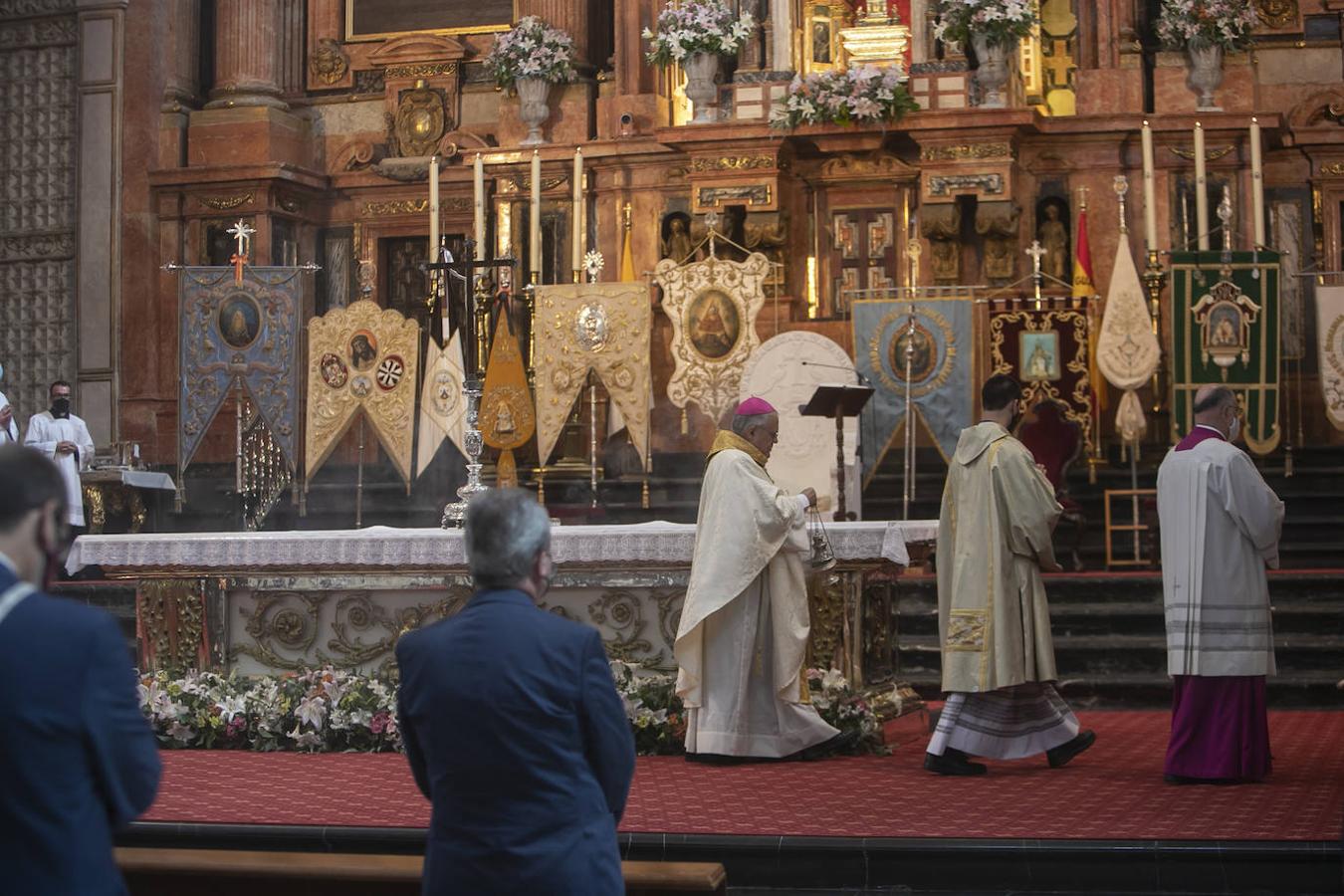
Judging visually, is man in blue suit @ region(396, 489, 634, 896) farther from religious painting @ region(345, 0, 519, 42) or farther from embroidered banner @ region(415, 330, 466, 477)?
religious painting @ region(345, 0, 519, 42)

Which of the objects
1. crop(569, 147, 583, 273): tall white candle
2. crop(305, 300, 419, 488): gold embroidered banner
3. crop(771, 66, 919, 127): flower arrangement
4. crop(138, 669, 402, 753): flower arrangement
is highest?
crop(771, 66, 919, 127): flower arrangement

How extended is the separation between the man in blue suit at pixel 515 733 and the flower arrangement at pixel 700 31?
35.4ft

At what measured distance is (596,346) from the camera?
12953 mm

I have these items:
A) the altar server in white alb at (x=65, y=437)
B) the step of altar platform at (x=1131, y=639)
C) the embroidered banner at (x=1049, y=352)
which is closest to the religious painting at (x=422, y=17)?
the altar server in white alb at (x=65, y=437)

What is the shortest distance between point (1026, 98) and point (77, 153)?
7.90 m

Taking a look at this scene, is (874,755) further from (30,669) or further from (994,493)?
(30,669)

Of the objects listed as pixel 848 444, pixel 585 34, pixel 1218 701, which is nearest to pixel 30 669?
pixel 1218 701

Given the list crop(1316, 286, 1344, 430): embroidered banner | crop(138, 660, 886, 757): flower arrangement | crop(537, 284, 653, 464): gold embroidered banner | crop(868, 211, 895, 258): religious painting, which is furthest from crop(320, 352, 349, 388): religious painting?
crop(1316, 286, 1344, 430): embroidered banner

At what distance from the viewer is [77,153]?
51.5ft

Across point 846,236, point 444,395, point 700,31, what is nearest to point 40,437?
point 444,395

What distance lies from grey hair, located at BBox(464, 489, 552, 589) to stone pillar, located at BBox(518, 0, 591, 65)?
1206 centimetres

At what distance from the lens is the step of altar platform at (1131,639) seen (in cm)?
1011

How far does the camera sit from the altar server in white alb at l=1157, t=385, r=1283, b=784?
23.4ft

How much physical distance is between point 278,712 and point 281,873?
438 centimetres
